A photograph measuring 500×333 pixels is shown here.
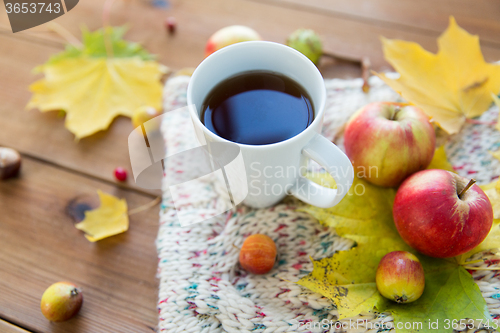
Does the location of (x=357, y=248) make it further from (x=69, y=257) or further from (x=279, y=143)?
(x=69, y=257)

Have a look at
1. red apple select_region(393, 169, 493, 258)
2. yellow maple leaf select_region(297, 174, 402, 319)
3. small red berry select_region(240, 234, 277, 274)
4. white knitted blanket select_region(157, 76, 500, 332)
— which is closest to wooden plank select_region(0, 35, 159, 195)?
white knitted blanket select_region(157, 76, 500, 332)

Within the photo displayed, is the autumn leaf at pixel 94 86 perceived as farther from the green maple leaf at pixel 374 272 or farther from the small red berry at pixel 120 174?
the green maple leaf at pixel 374 272

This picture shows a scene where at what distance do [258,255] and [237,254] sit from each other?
6 centimetres

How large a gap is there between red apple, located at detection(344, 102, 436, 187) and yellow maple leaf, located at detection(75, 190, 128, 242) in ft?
1.42

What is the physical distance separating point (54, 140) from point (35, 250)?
0.80 ft

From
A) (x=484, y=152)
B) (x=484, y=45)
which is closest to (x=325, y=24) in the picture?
(x=484, y=45)

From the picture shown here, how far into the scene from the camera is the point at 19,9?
35.7 inches

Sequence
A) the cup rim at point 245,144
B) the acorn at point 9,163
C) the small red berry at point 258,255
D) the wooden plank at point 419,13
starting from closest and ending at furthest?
the cup rim at point 245,144 → the small red berry at point 258,255 → the acorn at point 9,163 → the wooden plank at point 419,13

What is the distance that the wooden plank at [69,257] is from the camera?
59 cm

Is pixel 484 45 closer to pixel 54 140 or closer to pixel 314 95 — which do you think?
pixel 314 95

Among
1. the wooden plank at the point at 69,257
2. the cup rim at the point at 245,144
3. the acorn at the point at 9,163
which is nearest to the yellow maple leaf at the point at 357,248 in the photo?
the cup rim at the point at 245,144

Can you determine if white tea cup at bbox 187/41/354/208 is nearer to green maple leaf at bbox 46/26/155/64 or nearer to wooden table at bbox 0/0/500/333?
wooden table at bbox 0/0/500/333

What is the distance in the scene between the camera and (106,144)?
76 cm

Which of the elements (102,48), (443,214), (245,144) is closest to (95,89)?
(102,48)
